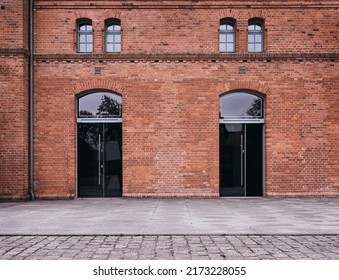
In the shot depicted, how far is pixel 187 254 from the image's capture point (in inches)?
228

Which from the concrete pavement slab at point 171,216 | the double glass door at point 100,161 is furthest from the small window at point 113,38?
the concrete pavement slab at point 171,216

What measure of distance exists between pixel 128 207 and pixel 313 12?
10019 millimetres

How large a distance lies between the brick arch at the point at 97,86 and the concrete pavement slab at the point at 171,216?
161 inches

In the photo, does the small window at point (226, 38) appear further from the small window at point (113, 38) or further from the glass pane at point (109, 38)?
the glass pane at point (109, 38)

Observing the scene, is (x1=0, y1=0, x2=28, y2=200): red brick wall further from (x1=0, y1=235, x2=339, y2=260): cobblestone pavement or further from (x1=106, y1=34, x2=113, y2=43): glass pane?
(x1=0, y1=235, x2=339, y2=260): cobblestone pavement

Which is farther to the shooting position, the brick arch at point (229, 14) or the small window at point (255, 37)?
the small window at point (255, 37)

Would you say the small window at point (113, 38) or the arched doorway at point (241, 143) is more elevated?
the small window at point (113, 38)

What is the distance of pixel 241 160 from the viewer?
13.9 meters

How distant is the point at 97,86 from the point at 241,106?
5.58 meters

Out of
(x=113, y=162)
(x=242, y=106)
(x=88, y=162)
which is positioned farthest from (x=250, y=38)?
(x=88, y=162)

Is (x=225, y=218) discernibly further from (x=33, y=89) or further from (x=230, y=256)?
(x=33, y=89)

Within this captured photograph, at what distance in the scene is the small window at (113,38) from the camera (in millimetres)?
13920

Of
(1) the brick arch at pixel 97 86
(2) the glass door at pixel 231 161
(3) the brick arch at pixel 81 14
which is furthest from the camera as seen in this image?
(2) the glass door at pixel 231 161

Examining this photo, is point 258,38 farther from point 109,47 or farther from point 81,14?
point 81,14
